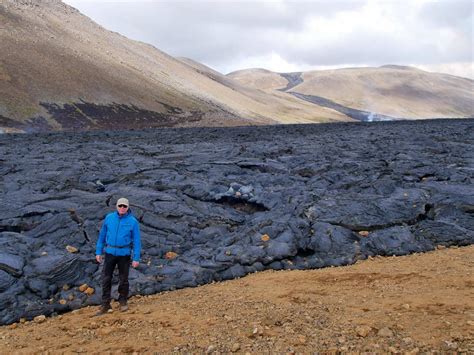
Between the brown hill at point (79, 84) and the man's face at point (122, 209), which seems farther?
the brown hill at point (79, 84)

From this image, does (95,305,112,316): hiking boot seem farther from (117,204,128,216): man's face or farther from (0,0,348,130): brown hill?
(0,0,348,130): brown hill

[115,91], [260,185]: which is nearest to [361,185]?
[260,185]

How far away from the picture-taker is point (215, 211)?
13570 mm

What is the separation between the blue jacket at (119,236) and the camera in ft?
26.9

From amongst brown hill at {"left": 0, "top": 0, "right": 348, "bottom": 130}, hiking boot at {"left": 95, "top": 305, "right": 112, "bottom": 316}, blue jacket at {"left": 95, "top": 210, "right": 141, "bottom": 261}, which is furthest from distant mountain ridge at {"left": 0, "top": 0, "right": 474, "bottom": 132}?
hiking boot at {"left": 95, "top": 305, "right": 112, "bottom": 316}

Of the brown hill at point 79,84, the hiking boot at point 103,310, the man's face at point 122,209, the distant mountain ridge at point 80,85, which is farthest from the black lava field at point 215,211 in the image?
the brown hill at point 79,84

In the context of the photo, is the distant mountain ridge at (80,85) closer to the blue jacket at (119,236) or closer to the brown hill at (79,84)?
the brown hill at (79,84)

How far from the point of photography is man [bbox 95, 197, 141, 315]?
8.20 meters

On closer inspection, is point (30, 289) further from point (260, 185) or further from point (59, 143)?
point (59, 143)

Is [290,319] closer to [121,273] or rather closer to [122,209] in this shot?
[121,273]

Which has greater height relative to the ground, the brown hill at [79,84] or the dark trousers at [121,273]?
the brown hill at [79,84]

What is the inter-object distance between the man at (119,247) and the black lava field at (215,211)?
93 cm

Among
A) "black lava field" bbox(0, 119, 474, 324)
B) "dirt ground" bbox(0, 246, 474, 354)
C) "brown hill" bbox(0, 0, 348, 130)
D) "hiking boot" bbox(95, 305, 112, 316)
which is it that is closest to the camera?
"dirt ground" bbox(0, 246, 474, 354)

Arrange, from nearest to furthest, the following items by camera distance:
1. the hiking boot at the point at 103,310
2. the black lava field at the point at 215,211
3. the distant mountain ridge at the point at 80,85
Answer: the hiking boot at the point at 103,310 < the black lava field at the point at 215,211 < the distant mountain ridge at the point at 80,85
